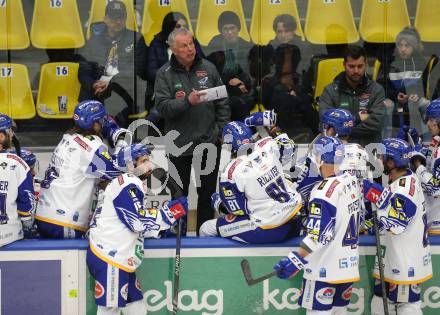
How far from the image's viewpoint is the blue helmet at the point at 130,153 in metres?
6.43

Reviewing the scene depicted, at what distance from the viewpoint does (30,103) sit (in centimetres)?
863

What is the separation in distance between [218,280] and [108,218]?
93 cm

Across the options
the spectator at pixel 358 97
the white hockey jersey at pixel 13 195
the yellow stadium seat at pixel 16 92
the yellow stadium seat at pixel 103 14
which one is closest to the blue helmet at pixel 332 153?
the white hockey jersey at pixel 13 195

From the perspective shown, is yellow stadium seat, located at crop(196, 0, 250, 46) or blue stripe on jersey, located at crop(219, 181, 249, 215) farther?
yellow stadium seat, located at crop(196, 0, 250, 46)

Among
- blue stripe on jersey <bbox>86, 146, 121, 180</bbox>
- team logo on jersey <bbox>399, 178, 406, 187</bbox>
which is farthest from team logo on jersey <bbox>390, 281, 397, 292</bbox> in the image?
blue stripe on jersey <bbox>86, 146, 121, 180</bbox>

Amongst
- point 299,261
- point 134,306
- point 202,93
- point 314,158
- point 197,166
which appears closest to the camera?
point 299,261

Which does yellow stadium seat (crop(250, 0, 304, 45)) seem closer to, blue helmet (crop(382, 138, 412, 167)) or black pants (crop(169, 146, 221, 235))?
black pants (crop(169, 146, 221, 235))

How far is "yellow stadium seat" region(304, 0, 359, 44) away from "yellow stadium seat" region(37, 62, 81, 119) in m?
2.21

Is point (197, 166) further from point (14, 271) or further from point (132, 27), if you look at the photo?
point (14, 271)

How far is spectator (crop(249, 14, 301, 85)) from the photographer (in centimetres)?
876

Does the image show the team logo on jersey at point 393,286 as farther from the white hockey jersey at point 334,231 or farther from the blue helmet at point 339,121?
the blue helmet at point 339,121

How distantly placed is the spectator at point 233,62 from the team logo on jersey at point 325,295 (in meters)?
2.76

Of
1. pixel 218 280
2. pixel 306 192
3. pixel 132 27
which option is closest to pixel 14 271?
pixel 218 280

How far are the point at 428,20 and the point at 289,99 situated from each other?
1524 millimetres
